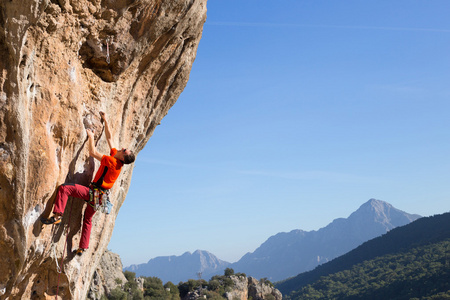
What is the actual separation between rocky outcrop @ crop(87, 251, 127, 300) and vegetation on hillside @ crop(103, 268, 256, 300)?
839mm

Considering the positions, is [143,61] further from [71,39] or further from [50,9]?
[50,9]

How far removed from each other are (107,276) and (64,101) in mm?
40728

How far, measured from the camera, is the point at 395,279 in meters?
76.6

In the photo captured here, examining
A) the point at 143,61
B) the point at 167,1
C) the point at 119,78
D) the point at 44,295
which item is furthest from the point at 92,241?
the point at 167,1

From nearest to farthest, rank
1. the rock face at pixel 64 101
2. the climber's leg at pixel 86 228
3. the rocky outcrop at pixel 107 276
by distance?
the rock face at pixel 64 101 → the climber's leg at pixel 86 228 → the rocky outcrop at pixel 107 276

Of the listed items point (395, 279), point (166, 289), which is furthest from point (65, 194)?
point (395, 279)

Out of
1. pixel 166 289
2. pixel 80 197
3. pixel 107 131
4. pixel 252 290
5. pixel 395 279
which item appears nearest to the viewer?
pixel 80 197

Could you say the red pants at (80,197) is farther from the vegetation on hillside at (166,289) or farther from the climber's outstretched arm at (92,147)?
the vegetation on hillside at (166,289)

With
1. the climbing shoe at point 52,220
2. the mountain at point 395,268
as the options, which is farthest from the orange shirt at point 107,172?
the mountain at point 395,268

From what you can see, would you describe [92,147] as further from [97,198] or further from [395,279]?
[395,279]

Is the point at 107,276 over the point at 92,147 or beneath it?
over

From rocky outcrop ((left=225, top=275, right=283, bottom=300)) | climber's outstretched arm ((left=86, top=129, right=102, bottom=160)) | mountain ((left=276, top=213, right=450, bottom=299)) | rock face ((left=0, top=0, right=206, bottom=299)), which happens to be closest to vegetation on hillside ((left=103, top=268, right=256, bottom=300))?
rocky outcrop ((left=225, top=275, right=283, bottom=300))

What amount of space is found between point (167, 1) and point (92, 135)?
302cm

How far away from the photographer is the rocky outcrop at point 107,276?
3794 centimetres
